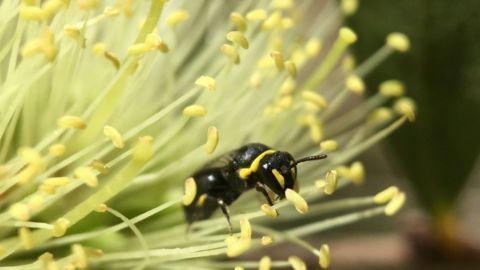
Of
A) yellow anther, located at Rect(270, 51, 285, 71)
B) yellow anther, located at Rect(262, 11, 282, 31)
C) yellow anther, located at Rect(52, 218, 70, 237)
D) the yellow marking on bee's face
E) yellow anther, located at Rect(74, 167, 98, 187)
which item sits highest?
yellow anther, located at Rect(262, 11, 282, 31)

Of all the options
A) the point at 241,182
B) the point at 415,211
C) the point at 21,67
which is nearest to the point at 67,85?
the point at 21,67

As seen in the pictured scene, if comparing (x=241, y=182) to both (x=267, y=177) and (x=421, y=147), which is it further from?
(x=421, y=147)

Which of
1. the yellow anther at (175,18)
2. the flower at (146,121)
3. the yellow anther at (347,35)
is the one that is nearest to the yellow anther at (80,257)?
the flower at (146,121)

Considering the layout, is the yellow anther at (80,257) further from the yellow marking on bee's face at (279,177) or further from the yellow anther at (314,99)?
the yellow anther at (314,99)

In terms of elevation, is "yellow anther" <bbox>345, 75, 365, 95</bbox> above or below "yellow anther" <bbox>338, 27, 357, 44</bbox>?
below

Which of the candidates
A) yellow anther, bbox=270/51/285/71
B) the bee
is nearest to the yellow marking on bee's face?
the bee

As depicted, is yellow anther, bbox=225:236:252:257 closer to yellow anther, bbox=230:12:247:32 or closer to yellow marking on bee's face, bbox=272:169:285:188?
yellow marking on bee's face, bbox=272:169:285:188

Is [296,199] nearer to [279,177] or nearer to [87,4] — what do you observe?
[279,177]
